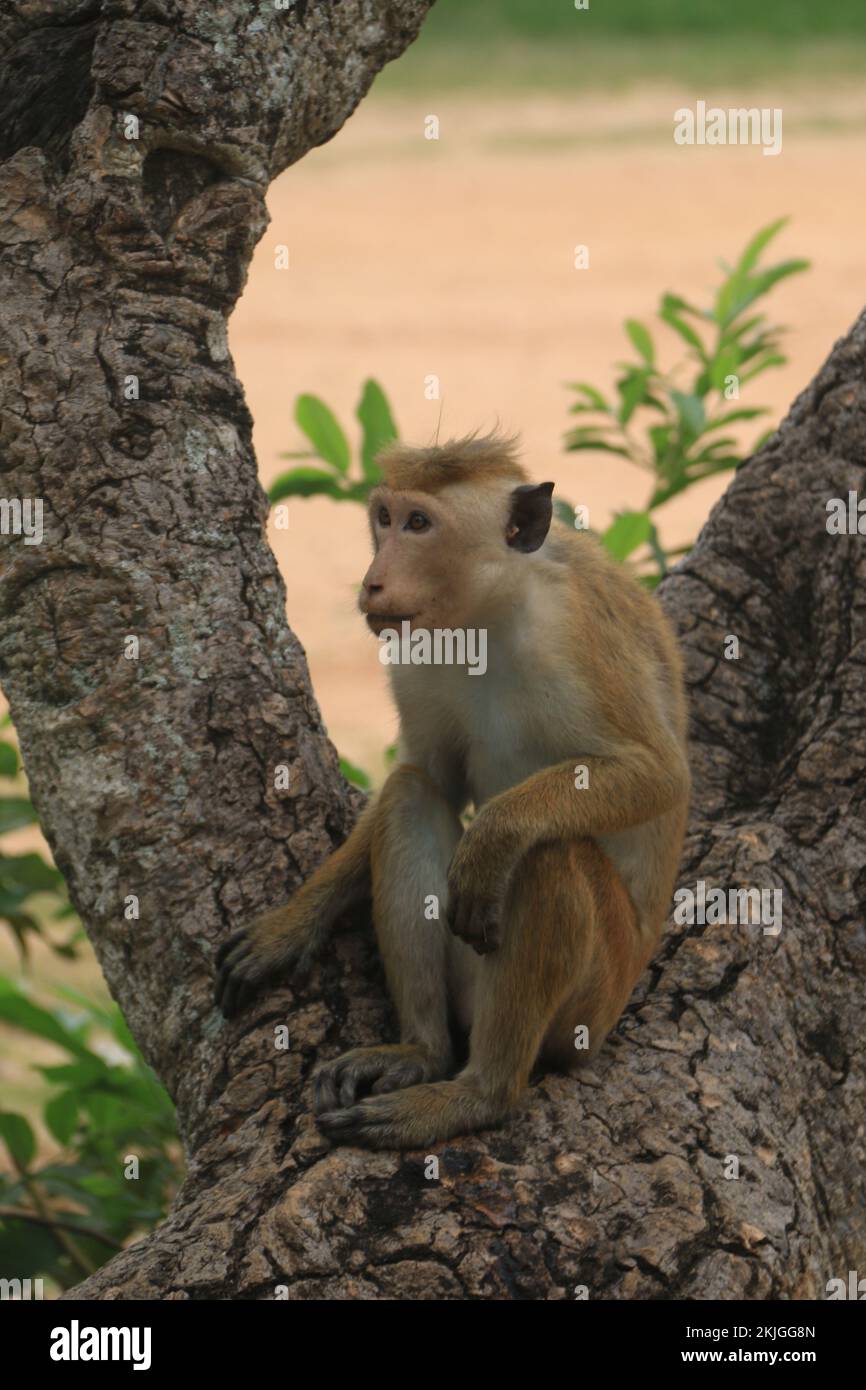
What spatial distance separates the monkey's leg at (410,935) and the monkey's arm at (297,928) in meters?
0.09

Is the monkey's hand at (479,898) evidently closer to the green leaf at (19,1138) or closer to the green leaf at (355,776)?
the green leaf at (355,776)

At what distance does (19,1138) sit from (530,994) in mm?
2250

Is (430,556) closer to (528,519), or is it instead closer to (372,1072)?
(528,519)

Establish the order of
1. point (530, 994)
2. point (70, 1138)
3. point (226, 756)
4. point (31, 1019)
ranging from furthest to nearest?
point (70, 1138) < point (31, 1019) < point (226, 756) < point (530, 994)

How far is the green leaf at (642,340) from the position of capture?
6446 millimetres

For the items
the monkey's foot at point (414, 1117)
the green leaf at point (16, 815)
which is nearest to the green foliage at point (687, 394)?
the green leaf at point (16, 815)

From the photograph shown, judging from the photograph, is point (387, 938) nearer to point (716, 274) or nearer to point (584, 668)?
point (584, 668)

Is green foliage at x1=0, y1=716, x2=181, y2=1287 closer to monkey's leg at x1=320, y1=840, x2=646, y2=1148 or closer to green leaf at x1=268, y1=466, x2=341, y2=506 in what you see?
green leaf at x1=268, y1=466, x2=341, y2=506

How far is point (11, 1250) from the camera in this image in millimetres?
5207

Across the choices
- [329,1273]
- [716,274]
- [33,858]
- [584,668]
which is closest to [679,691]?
[584,668]

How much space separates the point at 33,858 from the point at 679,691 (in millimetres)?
2245

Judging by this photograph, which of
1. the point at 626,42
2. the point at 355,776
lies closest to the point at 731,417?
the point at 355,776

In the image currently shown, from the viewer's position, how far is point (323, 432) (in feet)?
19.3

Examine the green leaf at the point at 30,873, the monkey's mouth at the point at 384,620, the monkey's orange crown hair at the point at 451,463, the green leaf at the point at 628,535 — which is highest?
the green leaf at the point at 628,535
